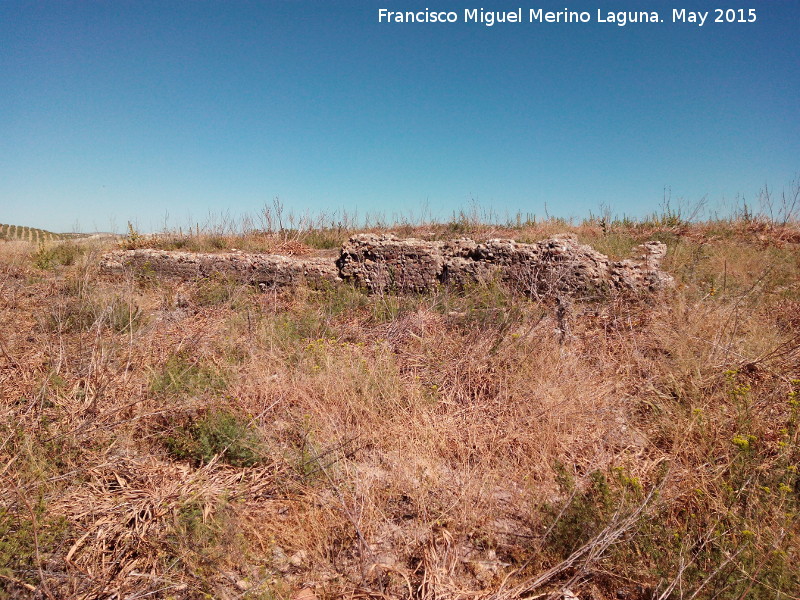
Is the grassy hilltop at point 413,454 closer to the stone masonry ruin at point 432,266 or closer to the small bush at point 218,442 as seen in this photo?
the small bush at point 218,442

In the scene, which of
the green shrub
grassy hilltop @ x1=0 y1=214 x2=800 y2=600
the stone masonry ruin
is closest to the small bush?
grassy hilltop @ x1=0 y1=214 x2=800 y2=600

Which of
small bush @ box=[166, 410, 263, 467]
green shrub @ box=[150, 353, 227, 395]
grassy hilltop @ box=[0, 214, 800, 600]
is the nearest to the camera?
grassy hilltop @ box=[0, 214, 800, 600]

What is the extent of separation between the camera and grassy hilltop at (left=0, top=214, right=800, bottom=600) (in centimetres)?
192

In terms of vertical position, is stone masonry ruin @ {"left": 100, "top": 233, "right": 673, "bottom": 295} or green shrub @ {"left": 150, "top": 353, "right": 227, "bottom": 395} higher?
stone masonry ruin @ {"left": 100, "top": 233, "right": 673, "bottom": 295}

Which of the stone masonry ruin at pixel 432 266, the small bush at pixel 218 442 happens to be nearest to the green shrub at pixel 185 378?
the small bush at pixel 218 442

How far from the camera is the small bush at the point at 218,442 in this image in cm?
274

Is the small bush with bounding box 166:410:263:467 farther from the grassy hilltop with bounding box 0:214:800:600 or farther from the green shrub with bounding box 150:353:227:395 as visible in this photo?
the green shrub with bounding box 150:353:227:395

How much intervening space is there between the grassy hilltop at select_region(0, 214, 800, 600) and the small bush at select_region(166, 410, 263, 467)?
2 cm

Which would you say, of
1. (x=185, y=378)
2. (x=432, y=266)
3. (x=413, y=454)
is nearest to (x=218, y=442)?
(x=185, y=378)

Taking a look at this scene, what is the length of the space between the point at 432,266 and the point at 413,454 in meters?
3.72

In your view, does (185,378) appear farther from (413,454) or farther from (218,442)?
(413,454)

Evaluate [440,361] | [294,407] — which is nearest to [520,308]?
[440,361]

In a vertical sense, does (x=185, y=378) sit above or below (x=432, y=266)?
below

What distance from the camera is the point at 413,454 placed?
9.03 ft
